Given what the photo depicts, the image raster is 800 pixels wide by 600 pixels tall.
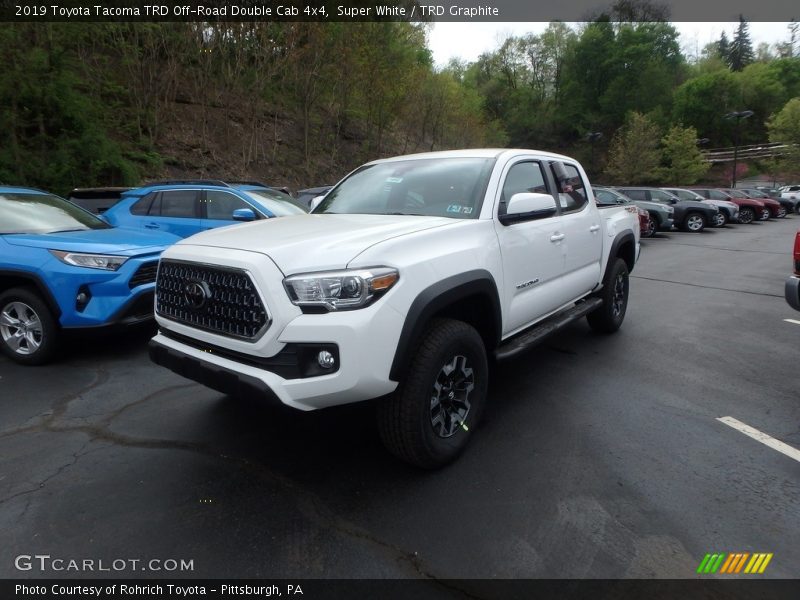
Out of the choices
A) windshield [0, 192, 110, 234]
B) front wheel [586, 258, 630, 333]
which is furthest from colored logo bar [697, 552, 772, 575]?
windshield [0, 192, 110, 234]

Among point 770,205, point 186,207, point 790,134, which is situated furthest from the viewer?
point 790,134

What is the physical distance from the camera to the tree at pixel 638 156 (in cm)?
4122

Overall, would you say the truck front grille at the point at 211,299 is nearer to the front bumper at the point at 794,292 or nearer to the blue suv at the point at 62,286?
the blue suv at the point at 62,286

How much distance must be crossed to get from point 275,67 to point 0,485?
2235cm

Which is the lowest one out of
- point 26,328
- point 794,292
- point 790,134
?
point 26,328

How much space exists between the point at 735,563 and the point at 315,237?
2.58m

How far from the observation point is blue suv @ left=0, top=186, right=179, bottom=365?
14.7ft

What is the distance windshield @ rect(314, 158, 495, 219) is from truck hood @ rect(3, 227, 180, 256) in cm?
190

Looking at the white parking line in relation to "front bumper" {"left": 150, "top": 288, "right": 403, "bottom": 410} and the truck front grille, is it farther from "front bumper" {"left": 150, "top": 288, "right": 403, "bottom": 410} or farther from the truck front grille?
the truck front grille

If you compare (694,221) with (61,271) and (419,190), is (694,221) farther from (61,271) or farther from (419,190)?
(61,271)

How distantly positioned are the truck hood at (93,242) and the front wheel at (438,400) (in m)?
3.27

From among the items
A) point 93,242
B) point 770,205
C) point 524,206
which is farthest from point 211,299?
point 770,205

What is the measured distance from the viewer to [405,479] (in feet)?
9.75

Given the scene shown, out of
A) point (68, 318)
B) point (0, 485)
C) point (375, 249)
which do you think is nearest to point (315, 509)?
point (375, 249)
